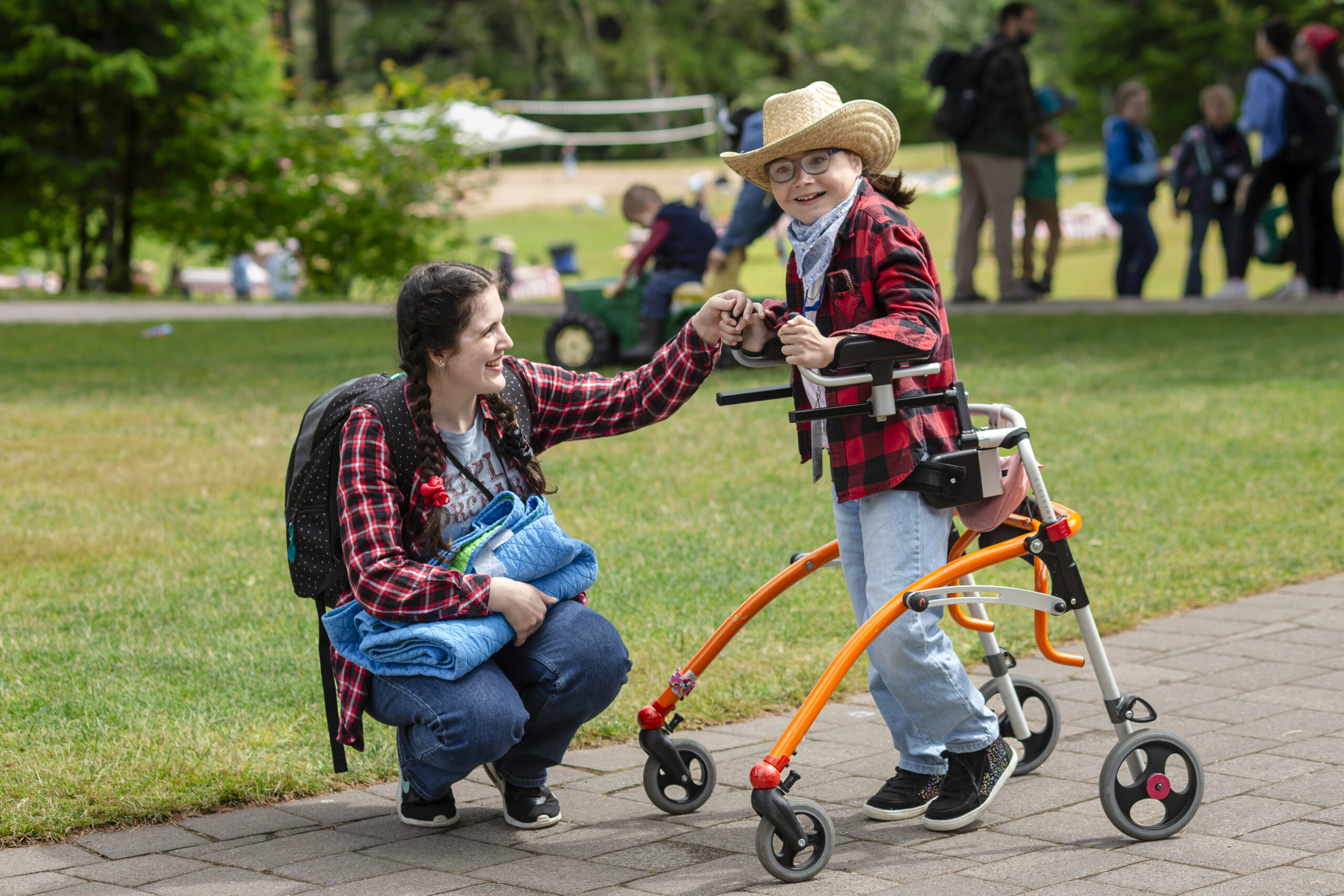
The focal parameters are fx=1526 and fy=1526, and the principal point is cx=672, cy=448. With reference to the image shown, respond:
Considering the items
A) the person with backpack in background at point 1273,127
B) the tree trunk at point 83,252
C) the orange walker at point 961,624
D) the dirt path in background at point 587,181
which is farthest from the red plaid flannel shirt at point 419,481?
the dirt path in background at point 587,181

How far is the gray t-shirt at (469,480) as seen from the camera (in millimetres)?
3584

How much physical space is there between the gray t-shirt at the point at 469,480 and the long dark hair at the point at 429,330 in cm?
4

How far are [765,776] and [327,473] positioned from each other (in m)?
1.23

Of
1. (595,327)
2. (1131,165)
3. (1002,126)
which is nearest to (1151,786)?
(595,327)

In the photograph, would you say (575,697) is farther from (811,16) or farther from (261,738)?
(811,16)

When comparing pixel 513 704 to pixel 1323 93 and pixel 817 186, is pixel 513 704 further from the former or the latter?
pixel 1323 93

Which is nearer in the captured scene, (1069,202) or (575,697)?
(575,697)

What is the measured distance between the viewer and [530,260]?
34188mm

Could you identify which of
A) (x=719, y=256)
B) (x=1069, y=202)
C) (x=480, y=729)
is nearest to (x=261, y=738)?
(x=480, y=729)

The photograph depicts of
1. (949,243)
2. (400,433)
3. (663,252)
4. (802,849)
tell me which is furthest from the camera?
(949,243)

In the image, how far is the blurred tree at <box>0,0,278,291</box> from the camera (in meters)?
22.0

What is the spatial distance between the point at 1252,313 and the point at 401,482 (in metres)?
11.3

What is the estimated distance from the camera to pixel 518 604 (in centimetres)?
343

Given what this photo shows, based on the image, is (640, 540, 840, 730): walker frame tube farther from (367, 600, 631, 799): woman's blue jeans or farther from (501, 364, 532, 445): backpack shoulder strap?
(501, 364, 532, 445): backpack shoulder strap
